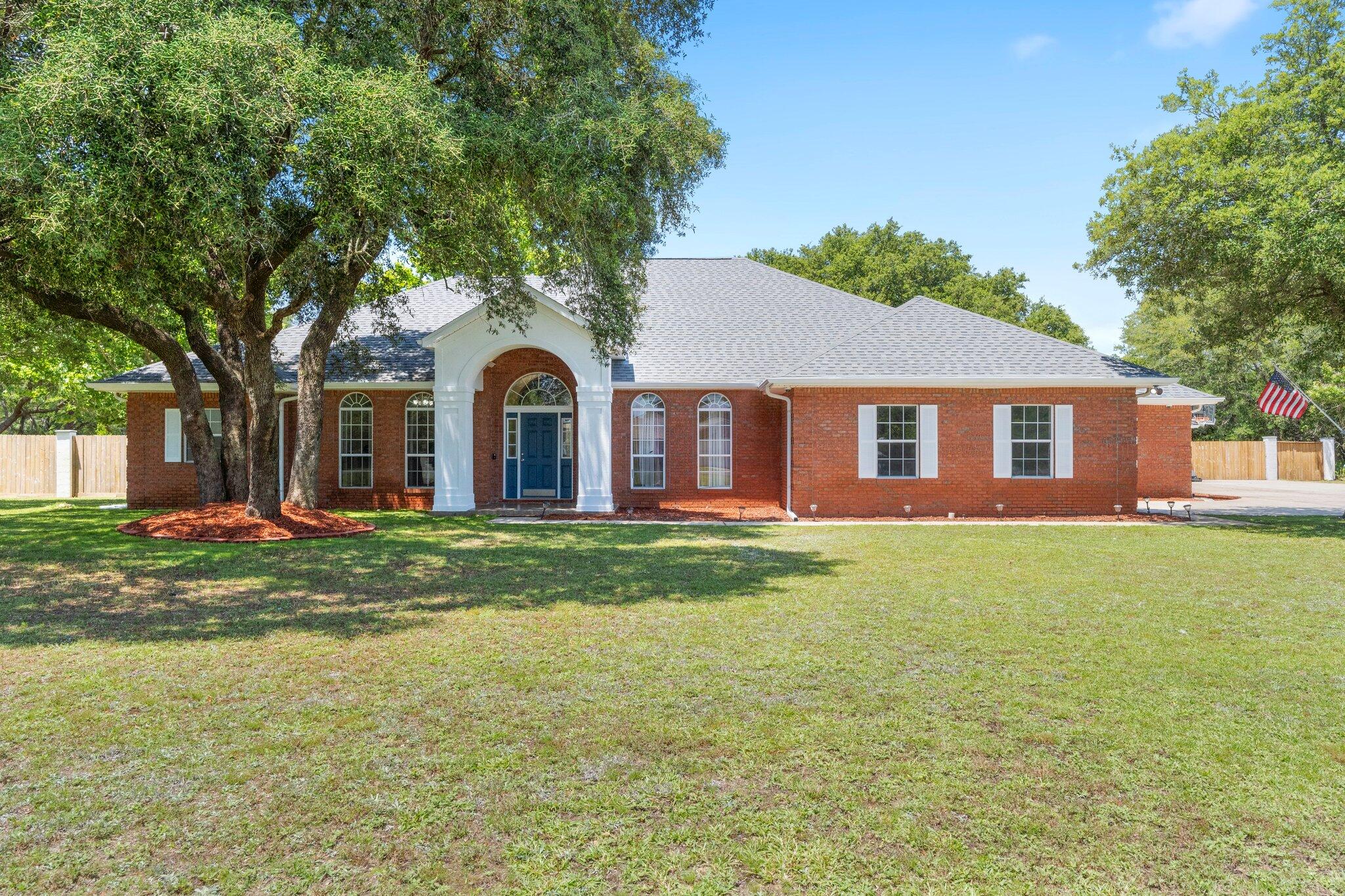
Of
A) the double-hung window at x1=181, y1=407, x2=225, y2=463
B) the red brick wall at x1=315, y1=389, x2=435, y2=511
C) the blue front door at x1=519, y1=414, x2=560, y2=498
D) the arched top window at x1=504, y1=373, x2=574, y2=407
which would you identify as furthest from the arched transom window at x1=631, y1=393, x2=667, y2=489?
the double-hung window at x1=181, y1=407, x2=225, y2=463

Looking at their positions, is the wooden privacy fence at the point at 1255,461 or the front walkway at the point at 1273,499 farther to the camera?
the wooden privacy fence at the point at 1255,461

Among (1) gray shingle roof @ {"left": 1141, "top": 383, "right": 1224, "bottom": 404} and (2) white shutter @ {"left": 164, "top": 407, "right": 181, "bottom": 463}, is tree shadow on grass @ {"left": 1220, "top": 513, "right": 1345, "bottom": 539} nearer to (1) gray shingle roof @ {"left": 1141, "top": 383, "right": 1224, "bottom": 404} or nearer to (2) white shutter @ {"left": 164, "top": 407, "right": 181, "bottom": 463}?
(1) gray shingle roof @ {"left": 1141, "top": 383, "right": 1224, "bottom": 404}

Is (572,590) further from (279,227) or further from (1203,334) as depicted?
(1203,334)

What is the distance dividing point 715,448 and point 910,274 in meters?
28.4

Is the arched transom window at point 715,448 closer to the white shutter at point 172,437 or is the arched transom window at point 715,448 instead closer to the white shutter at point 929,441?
the white shutter at point 929,441

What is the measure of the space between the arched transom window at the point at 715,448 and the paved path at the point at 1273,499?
10658 millimetres

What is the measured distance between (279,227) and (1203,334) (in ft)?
66.7

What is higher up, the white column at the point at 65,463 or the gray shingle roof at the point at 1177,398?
the gray shingle roof at the point at 1177,398

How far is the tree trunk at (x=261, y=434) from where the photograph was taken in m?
13.8

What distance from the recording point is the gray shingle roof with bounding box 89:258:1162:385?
16688 mm

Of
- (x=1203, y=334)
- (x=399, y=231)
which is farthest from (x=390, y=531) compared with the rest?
(x=1203, y=334)

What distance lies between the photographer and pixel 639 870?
3041 mm

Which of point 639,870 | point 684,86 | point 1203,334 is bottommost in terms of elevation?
point 639,870

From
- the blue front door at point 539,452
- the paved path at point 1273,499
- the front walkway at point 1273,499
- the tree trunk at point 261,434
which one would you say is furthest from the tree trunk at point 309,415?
the front walkway at point 1273,499
